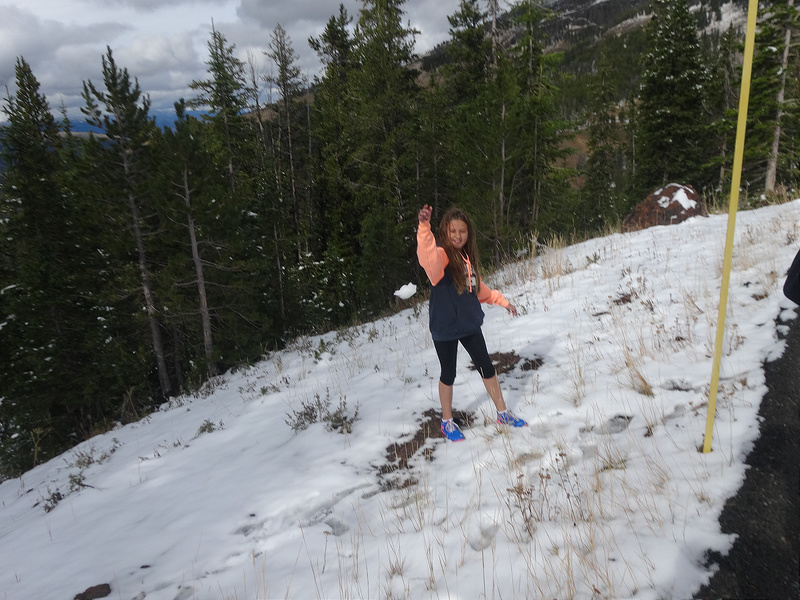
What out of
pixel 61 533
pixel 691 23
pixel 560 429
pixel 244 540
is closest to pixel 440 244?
pixel 560 429

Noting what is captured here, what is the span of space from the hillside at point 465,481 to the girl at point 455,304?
13.0 inches

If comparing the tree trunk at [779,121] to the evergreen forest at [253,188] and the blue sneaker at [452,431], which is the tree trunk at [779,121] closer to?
the evergreen forest at [253,188]

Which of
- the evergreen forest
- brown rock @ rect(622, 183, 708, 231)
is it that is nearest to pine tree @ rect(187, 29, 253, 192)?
the evergreen forest

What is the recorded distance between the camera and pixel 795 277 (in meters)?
2.10

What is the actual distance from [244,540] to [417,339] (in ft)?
14.2

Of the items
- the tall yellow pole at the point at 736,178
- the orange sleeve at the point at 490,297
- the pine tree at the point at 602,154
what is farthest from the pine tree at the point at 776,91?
the tall yellow pole at the point at 736,178

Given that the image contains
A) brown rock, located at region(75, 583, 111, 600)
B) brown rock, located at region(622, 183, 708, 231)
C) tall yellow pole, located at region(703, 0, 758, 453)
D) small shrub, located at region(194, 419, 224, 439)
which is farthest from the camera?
brown rock, located at region(622, 183, 708, 231)

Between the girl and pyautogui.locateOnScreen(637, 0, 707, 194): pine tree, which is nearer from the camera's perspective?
the girl

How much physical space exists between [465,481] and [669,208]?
34.8 feet

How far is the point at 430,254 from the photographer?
3217 mm

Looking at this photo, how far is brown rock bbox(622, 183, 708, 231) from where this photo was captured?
1056cm

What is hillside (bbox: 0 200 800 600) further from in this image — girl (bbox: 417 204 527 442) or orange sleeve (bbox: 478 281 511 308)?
orange sleeve (bbox: 478 281 511 308)

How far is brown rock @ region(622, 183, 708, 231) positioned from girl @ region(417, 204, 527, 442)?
923 centimetres

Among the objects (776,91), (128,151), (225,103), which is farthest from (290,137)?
(776,91)
